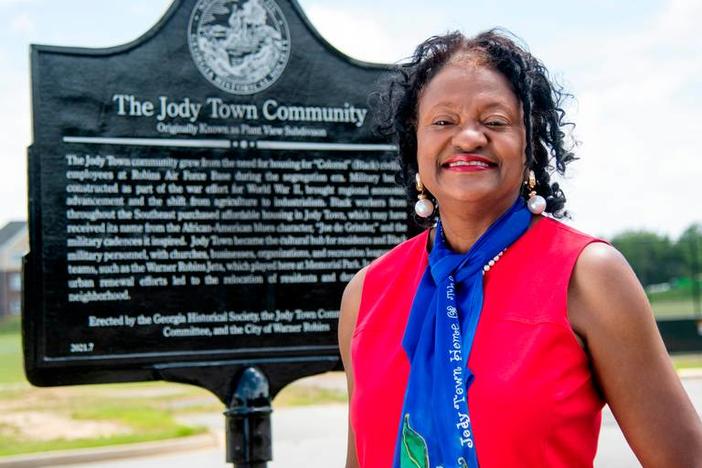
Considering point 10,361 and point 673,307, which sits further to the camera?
point 673,307

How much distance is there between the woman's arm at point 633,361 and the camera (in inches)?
74.9

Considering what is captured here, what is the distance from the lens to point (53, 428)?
1042cm

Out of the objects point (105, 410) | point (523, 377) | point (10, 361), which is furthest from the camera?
point (10, 361)

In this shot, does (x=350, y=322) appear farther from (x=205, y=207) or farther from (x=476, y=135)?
(x=205, y=207)

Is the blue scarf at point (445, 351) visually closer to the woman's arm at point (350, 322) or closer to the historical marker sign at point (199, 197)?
the woman's arm at point (350, 322)

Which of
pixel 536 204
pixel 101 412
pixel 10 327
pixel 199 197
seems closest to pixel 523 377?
pixel 536 204

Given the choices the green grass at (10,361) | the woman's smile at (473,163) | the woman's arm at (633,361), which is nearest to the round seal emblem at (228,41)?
the woman's smile at (473,163)

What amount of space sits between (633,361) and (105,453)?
738cm

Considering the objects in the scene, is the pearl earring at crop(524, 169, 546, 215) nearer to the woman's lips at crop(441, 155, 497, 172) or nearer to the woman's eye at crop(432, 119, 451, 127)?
the woman's lips at crop(441, 155, 497, 172)

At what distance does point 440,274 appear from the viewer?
2.20 m

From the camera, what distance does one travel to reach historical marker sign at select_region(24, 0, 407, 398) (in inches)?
150

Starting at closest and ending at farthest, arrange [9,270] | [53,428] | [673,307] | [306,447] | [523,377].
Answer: [523,377] → [306,447] → [53,428] → [673,307] → [9,270]

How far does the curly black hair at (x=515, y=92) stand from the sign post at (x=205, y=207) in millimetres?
1612

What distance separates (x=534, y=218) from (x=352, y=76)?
230 cm
